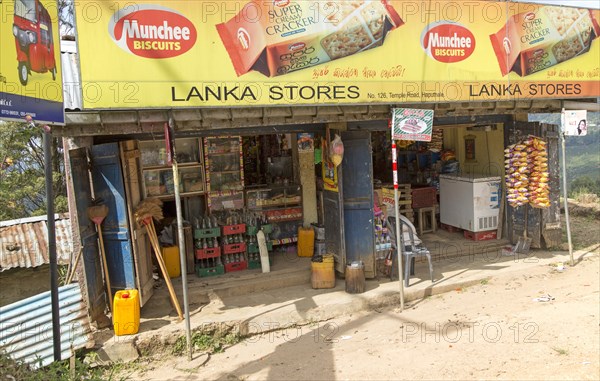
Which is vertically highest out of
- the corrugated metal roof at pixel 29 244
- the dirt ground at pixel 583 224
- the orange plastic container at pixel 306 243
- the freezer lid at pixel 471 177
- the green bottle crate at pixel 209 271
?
the freezer lid at pixel 471 177

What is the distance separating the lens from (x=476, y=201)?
11305mm

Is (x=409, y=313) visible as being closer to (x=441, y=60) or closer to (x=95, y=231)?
(x=441, y=60)

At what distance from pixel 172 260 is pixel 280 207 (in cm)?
249

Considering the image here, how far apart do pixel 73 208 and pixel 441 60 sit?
6282 mm

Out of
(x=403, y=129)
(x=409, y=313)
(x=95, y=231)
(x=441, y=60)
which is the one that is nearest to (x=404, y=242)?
(x=409, y=313)

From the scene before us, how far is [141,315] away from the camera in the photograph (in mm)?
8000

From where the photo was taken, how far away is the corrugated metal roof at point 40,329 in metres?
6.65

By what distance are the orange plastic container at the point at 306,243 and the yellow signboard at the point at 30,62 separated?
19.7ft

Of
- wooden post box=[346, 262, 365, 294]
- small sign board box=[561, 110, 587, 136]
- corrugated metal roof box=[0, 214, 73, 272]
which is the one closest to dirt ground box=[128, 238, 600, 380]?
wooden post box=[346, 262, 365, 294]

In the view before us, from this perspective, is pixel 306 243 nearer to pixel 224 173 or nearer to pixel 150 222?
pixel 224 173

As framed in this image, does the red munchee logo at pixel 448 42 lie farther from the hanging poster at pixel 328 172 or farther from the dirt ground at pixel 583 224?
the dirt ground at pixel 583 224

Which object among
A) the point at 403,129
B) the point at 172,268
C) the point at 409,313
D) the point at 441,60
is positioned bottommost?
the point at 409,313

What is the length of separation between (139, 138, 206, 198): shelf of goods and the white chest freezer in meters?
5.76

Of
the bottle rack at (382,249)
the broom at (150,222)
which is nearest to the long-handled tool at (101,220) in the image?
the broom at (150,222)
